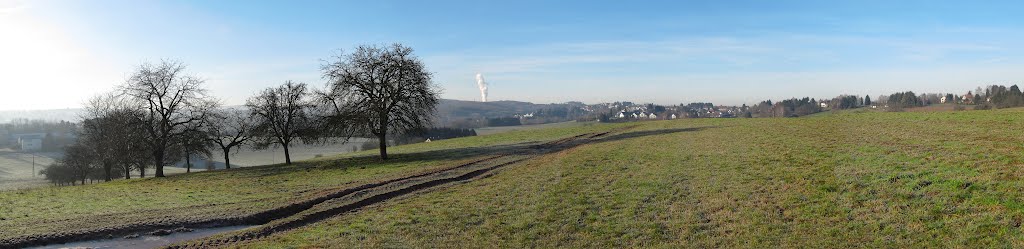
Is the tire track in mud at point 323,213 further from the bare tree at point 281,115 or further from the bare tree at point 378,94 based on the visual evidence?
the bare tree at point 281,115

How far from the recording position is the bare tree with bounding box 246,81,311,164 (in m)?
47.9

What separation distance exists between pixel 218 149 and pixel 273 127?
919cm

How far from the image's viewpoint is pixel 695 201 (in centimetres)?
1697

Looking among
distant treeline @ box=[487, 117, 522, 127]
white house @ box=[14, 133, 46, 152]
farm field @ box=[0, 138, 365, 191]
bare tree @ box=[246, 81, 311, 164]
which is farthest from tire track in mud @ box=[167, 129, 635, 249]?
white house @ box=[14, 133, 46, 152]

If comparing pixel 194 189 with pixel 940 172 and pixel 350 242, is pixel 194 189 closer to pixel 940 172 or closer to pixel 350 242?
pixel 350 242

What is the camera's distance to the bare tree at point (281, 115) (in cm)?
4794

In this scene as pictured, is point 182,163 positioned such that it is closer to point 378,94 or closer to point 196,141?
point 196,141

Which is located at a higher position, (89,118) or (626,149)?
(89,118)

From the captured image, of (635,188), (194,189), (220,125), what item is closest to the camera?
(635,188)

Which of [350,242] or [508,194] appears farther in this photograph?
[508,194]

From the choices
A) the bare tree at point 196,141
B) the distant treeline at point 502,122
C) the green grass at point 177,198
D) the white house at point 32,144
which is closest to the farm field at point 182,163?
the white house at point 32,144

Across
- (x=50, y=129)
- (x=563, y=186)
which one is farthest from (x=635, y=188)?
(x=50, y=129)

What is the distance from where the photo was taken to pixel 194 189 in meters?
29.0

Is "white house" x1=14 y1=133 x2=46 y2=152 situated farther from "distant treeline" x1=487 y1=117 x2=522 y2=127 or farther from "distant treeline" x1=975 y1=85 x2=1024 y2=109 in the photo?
"distant treeline" x1=975 y1=85 x2=1024 y2=109
